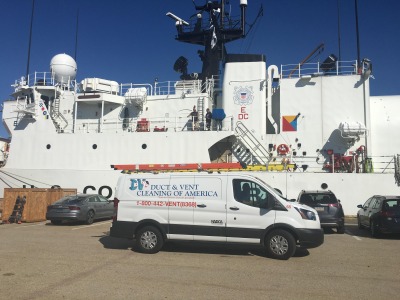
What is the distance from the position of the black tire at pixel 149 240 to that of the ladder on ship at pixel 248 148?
33.7ft

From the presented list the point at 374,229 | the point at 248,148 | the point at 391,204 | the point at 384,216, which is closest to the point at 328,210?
the point at 374,229

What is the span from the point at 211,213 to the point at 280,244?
1.70 meters

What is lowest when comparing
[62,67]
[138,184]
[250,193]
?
[250,193]

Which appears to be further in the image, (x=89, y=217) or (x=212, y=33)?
(x=212, y=33)

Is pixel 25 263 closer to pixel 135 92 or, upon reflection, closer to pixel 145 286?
pixel 145 286

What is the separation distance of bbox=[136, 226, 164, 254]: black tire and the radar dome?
1733 centimetres

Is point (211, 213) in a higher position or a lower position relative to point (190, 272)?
higher

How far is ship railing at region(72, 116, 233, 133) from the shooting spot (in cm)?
1872

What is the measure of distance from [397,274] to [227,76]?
47.9 feet

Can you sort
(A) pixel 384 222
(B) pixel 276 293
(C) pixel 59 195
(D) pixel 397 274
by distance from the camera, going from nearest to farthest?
1. (B) pixel 276 293
2. (D) pixel 397 274
3. (A) pixel 384 222
4. (C) pixel 59 195

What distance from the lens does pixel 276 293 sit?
17.4 feet

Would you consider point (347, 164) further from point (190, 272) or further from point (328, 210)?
point (190, 272)

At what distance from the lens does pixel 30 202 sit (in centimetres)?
1528

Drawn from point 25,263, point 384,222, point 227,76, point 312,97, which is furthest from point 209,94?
point 25,263
